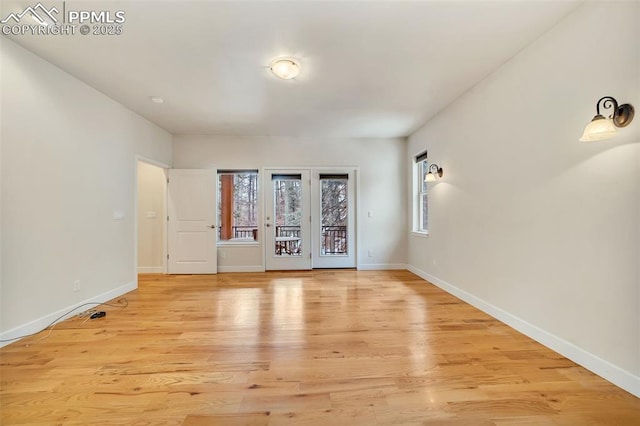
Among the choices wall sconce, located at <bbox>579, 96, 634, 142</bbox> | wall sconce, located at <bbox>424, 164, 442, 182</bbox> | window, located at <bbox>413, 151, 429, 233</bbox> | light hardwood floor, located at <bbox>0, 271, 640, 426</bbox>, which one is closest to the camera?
light hardwood floor, located at <bbox>0, 271, 640, 426</bbox>

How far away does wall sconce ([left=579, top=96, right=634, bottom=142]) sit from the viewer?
167cm

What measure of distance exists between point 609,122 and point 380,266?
4257 mm

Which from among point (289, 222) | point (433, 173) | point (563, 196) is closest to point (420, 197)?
point (433, 173)

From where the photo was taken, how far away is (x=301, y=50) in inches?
98.3

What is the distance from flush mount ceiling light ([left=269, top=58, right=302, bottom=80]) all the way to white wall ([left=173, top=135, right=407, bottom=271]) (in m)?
2.62

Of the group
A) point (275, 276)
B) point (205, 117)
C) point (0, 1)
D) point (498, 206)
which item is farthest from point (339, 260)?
point (0, 1)

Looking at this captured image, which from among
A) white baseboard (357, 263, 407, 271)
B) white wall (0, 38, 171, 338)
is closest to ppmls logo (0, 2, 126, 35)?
white wall (0, 38, 171, 338)

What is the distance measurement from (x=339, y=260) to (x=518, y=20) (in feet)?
14.7

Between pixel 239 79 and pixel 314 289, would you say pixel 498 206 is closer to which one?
pixel 314 289

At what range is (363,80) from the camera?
3064 mm

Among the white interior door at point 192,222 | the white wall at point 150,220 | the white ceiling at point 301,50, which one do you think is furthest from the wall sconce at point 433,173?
the white wall at point 150,220

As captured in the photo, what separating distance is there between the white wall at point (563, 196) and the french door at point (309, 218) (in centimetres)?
257

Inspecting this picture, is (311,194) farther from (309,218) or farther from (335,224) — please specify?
(335,224)

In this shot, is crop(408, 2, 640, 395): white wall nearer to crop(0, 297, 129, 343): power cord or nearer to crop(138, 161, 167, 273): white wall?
crop(0, 297, 129, 343): power cord
